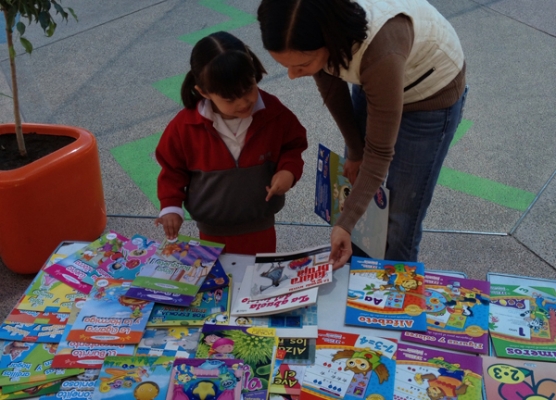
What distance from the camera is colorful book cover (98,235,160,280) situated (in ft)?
4.85

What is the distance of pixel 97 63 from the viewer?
12.5 feet

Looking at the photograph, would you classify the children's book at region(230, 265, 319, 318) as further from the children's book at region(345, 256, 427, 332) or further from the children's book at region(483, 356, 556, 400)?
the children's book at region(483, 356, 556, 400)

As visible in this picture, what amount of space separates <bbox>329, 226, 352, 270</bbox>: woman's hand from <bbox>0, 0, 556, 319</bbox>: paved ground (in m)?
1.06

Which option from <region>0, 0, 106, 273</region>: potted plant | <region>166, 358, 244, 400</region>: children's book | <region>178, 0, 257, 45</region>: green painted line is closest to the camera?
<region>166, 358, 244, 400</region>: children's book

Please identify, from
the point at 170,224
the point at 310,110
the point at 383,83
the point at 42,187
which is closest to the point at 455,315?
the point at 383,83

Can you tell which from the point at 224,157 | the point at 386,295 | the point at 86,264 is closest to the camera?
the point at 386,295

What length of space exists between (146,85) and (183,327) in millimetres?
2540

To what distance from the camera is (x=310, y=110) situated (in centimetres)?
331

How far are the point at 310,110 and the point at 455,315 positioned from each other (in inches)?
84.3

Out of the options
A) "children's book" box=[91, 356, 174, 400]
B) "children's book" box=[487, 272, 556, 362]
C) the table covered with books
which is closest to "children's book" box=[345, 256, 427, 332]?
the table covered with books

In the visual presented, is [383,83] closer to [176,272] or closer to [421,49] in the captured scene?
[421,49]

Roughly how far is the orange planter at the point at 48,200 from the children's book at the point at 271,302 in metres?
1.08

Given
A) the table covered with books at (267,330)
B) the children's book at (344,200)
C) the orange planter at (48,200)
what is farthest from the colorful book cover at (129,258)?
the orange planter at (48,200)

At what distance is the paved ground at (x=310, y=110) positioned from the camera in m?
2.54
